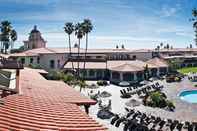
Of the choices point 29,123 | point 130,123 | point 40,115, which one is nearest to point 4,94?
point 40,115

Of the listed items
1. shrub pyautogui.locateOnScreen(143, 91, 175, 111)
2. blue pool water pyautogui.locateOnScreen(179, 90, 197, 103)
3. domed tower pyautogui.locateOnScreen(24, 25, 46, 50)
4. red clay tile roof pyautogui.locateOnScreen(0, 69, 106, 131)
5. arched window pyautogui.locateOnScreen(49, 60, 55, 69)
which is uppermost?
domed tower pyautogui.locateOnScreen(24, 25, 46, 50)

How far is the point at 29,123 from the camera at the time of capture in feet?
22.1

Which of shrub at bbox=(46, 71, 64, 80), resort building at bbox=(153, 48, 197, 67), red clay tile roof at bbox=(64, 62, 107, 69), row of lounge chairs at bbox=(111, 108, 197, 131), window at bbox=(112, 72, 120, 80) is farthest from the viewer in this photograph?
resort building at bbox=(153, 48, 197, 67)

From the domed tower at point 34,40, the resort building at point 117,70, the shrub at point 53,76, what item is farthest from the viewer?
the domed tower at point 34,40

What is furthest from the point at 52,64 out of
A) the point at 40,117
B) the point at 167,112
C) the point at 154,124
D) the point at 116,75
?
the point at 40,117

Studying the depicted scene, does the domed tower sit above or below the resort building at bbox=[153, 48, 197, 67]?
above

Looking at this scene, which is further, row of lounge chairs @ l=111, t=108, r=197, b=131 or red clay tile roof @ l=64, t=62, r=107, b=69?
red clay tile roof @ l=64, t=62, r=107, b=69

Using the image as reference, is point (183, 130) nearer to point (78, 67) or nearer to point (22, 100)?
point (22, 100)

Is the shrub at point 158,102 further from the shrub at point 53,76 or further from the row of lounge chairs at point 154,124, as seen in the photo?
the shrub at point 53,76

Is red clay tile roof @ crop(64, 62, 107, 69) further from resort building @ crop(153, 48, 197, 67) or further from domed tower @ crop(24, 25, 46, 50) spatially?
resort building @ crop(153, 48, 197, 67)

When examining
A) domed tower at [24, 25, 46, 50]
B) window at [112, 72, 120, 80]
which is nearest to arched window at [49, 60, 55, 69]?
window at [112, 72, 120, 80]

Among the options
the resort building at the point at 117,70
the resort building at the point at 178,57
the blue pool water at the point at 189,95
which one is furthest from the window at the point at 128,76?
the resort building at the point at 178,57

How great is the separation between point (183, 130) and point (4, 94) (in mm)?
18757

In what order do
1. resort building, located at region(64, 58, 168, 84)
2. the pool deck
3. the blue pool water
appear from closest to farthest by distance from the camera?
the pool deck < the blue pool water < resort building, located at region(64, 58, 168, 84)
